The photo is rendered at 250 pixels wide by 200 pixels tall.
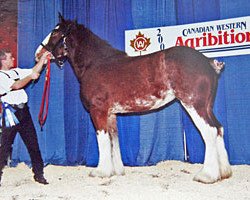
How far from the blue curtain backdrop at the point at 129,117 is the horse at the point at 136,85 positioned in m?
0.61

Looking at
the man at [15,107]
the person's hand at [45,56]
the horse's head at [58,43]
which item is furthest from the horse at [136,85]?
the man at [15,107]

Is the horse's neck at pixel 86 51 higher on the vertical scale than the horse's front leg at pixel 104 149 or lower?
higher

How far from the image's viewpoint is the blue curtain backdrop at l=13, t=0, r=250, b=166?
4562mm

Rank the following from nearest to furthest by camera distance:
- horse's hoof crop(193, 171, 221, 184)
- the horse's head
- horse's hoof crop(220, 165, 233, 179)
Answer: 1. horse's hoof crop(193, 171, 221, 184)
2. horse's hoof crop(220, 165, 233, 179)
3. the horse's head

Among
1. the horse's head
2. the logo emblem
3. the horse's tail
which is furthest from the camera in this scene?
the logo emblem

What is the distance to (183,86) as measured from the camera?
3863mm

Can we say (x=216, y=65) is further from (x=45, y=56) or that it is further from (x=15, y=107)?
(x=15, y=107)

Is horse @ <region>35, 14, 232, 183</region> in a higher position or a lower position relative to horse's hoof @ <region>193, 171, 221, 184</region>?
higher

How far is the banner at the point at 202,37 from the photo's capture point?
4.53 meters

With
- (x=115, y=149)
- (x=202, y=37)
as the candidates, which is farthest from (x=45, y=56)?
(x=202, y=37)

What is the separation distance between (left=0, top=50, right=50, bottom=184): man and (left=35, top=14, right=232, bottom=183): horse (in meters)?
0.57

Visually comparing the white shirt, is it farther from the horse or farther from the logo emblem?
the logo emblem

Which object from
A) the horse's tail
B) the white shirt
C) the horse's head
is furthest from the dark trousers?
the horse's tail

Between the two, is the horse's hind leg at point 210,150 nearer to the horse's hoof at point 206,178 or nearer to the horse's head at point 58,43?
the horse's hoof at point 206,178
